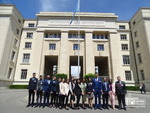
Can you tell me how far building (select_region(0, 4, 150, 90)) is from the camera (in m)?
25.3

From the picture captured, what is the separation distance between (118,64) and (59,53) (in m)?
15.3

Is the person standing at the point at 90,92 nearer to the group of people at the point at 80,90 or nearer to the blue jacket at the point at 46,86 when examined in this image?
the group of people at the point at 80,90

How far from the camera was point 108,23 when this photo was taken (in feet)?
95.1

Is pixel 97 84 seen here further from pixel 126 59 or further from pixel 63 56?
pixel 126 59

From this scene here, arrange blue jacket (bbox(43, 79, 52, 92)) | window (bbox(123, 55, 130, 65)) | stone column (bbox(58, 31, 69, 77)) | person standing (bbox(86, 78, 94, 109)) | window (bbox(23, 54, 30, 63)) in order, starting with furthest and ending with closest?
1. window (bbox(123, 55, 130, 65))
2. window (bbox(23, 54, 30, 63))
3. stone column (bbox(58, 31, 69, 77))
4. blue jacket (bbox(43, 79, 52, 92))
5. person standing (bbox(86, 78, 94, 109))

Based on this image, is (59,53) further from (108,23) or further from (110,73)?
(108,23)

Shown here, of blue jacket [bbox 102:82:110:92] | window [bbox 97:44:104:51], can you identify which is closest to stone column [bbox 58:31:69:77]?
window [bbox 97:44:104:51]

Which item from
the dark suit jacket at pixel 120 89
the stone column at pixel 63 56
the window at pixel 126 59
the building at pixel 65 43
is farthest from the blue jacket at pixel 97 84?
the window at pixel 126 59

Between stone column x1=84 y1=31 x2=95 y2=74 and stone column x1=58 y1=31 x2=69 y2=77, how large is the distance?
195 inches

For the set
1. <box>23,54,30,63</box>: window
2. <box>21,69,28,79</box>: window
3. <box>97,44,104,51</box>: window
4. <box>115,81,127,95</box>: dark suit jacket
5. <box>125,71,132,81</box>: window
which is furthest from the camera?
<box>97,44,104,51</box>: window

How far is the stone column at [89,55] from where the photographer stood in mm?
25484

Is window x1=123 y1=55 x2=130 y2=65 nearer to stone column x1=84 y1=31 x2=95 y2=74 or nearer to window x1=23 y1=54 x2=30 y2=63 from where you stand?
stone column x1=84 y1=31 x2=95 y2=74

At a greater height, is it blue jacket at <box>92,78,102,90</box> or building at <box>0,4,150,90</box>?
building at <box>0,4,150,90</box>

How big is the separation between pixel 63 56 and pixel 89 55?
6628mm
